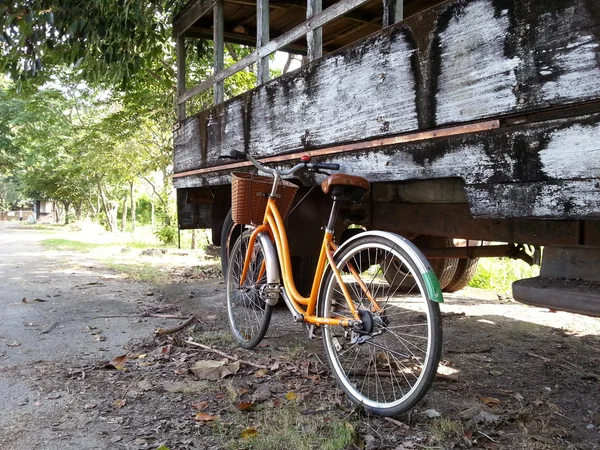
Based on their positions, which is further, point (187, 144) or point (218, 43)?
point (187, 144)

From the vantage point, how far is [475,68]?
7.97 ft

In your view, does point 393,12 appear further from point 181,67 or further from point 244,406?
point 181,67

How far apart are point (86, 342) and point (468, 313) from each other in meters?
3.63

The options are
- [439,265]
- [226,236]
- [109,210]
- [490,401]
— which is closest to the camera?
[490,401]

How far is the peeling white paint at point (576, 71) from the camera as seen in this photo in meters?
1.96

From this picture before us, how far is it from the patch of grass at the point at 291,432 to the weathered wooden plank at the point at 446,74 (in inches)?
62.5

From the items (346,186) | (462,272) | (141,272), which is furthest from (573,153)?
(141,272)

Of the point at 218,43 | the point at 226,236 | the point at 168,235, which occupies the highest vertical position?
the point at 218,43

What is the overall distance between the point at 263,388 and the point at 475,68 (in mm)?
2104

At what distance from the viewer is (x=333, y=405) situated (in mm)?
2791

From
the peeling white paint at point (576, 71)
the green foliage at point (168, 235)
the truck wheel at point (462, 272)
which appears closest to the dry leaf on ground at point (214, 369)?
the peeling white paint at point (576, 71)

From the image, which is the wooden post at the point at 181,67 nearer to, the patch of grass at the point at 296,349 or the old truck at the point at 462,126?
the old truck at the point at 462,126

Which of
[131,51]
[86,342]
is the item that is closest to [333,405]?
[86,342]

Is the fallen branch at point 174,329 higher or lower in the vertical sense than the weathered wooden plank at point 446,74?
lower
